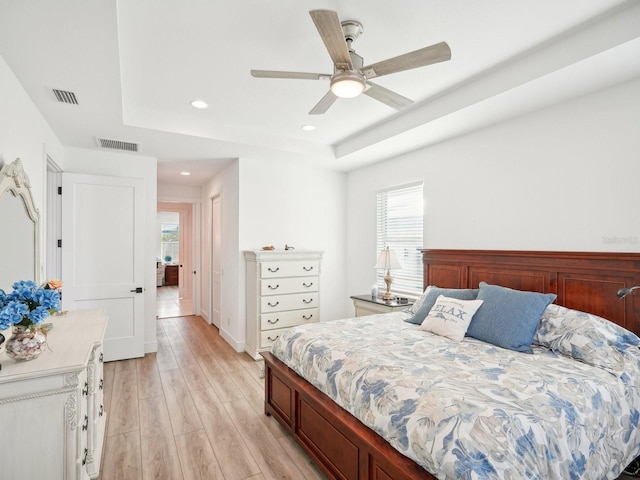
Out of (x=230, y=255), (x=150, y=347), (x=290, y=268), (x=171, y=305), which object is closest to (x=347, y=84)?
(x=290, y=268)

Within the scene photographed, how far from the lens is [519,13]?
1937 mm

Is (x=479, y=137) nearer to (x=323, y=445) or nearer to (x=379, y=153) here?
(x=379, y=153)

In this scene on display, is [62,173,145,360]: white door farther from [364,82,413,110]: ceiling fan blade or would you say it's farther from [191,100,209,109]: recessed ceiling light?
[364,82,413,110]: ceiling fan blade

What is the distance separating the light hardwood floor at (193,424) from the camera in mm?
2152

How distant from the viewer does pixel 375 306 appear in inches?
150

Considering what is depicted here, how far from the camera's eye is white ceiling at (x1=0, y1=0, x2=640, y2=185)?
186 cm

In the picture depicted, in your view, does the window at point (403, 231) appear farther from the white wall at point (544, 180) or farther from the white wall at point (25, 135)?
the white wall at point (25, 135)

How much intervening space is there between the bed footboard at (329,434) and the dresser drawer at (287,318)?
1277mm

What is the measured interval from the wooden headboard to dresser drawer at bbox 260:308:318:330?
181cm

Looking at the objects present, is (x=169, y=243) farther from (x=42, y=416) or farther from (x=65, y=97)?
(x=42, y=416)

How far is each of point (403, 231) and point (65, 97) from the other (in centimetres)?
362

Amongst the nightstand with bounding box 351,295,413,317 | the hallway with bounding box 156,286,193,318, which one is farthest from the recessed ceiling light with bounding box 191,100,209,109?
the hallway with bounding box 156,286,193,318

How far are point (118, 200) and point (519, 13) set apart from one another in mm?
4221

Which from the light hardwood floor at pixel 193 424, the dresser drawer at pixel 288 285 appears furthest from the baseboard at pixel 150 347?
the dresser drawer at pixel 288 285
